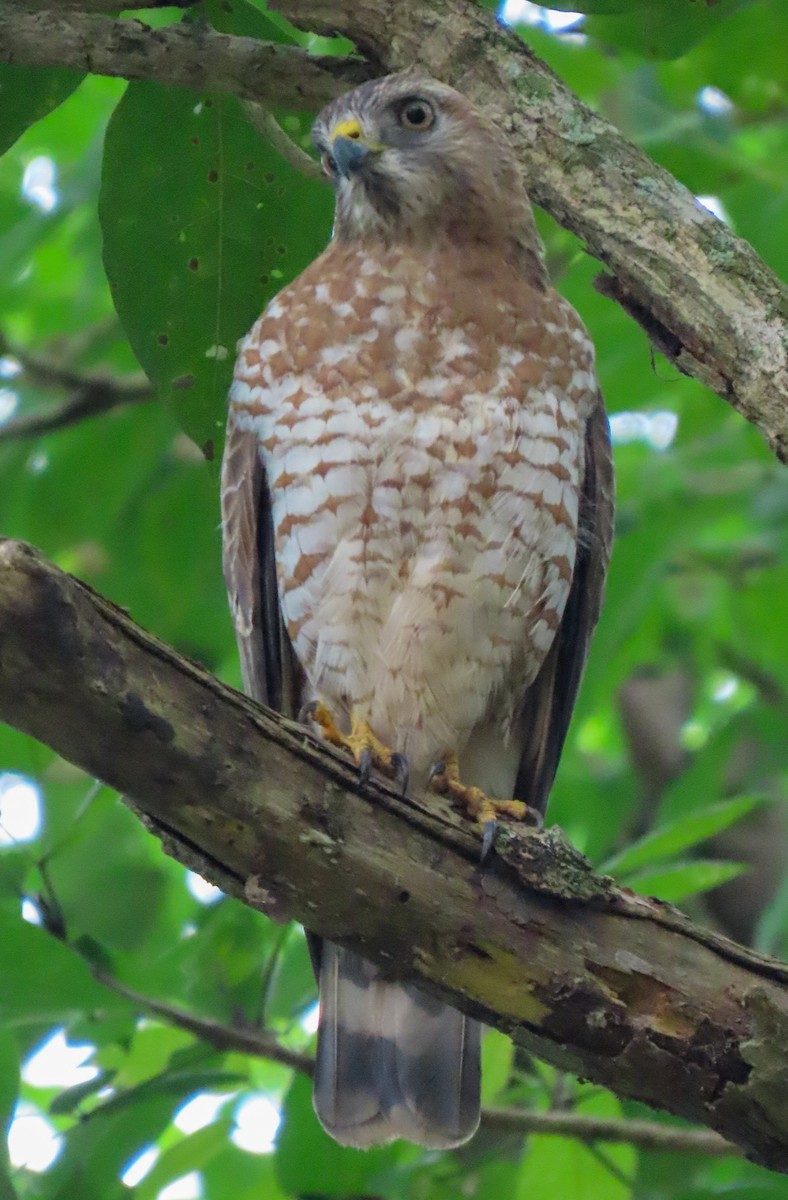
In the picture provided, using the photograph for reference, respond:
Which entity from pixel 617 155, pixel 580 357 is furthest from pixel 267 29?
pixel 580 357

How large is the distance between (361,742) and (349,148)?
64.3 inches

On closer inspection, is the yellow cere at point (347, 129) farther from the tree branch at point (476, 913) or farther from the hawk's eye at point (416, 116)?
the tree branch at point (476, 913)

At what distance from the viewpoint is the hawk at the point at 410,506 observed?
3.60 metres

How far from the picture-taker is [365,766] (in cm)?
267

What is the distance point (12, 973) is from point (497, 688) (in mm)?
1339

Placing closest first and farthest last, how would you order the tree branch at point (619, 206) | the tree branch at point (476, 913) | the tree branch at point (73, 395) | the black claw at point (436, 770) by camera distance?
the tree branch at point (476, 913), the tree branch at point (619, 206), the black claw at point (436, 770), the tree branch at point (73, 395)

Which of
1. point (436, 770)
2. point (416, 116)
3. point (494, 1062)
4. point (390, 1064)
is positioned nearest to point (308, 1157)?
point (390, 1064)

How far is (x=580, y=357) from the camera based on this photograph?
3875mm

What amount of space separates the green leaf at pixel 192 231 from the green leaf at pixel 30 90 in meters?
0.15

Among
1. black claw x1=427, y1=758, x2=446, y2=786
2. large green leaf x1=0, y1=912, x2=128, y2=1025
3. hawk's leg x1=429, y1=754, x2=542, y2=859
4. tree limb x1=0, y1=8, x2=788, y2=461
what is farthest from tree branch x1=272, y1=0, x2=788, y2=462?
large green leaf x1=0, y1=912, x2=128, y2=1025

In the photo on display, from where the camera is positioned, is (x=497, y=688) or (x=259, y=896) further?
(x=497, y=688)

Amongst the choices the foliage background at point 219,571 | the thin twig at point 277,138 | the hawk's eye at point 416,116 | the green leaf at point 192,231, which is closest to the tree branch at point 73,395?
the foliage background at point 219,571

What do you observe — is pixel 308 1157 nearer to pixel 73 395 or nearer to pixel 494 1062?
pixel 494 1062

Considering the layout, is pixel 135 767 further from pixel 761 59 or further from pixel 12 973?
pixel 761 59
